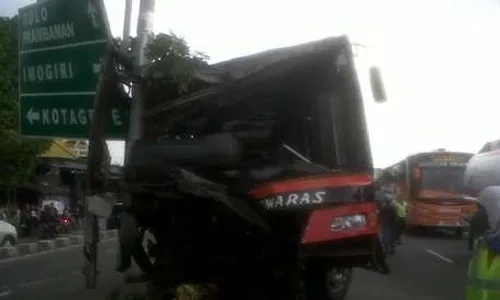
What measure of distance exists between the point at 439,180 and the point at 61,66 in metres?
18.0

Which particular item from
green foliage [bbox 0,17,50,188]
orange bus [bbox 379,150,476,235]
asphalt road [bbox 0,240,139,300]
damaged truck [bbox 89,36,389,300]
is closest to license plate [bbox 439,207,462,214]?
orange bus [bbox 379,150,476,235]

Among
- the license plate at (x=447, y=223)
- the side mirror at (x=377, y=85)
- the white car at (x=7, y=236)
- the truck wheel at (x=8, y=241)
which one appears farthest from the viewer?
the license plate at (x=447, y=223)

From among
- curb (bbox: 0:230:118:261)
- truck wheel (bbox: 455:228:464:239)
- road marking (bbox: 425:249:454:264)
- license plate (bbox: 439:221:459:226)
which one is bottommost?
truck wheel (bbox: 455:228:464:239)

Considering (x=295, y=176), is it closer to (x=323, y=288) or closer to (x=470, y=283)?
(x=323, y=288)

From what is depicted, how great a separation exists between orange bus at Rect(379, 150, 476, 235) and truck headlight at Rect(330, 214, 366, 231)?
57.9 feet

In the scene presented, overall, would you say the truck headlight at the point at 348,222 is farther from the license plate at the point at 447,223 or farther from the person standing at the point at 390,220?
the license plate at the point at 447,223

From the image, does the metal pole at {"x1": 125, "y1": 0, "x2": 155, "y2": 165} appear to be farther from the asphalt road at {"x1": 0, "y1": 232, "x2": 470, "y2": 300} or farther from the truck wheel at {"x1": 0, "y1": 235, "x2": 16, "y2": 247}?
the truck wheel at {"x1": 0, "y1": 235, "x2": 16, "y2": 247}

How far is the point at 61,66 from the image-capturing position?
23.1 ft

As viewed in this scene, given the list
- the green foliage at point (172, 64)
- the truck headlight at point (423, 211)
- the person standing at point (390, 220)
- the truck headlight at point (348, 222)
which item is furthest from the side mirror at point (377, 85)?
the truck headlight at point (423, 211)

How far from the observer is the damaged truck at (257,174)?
203 inches

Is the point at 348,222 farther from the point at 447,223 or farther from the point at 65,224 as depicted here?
the point at 65,224

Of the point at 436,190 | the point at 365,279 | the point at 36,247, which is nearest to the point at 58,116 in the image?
the point at 365,279

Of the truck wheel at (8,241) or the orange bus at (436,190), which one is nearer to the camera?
the truck wheel at (8,241)

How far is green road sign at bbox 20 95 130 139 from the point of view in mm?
6871
